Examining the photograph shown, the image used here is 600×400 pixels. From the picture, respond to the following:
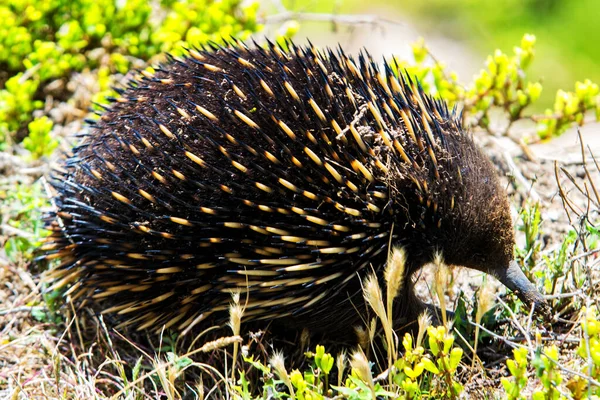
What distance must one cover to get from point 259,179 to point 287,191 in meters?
0.12

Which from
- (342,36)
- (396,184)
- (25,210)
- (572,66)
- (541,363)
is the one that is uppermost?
(572,66)

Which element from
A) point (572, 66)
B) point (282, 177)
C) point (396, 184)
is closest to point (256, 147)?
point (282, 177)

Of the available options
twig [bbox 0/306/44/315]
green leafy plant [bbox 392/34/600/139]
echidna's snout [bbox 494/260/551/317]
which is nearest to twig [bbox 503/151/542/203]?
green leafy plant [bbox 392/34/600/139]

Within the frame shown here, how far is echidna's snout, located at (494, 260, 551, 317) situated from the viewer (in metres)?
2.89

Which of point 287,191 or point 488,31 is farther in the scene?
point 488,31

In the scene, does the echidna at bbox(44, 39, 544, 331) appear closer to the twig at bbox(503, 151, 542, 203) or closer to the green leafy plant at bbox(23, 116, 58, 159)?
the twig at bbox(503, 151, 542, 203)

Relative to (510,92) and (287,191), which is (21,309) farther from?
(510,92)

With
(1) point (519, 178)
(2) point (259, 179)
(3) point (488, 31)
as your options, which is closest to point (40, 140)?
(2) point (259, 179)

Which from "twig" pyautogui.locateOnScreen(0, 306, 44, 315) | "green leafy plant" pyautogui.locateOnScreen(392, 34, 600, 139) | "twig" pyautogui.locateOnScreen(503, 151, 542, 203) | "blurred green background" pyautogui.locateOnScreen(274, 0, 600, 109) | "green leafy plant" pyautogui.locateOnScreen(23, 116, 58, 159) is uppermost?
"blurred green background" pyautogui.locateOnScreen(274, 0, 600, 109)

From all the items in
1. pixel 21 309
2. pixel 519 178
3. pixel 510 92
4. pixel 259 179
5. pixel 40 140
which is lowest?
pixel 21 309

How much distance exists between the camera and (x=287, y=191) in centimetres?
274

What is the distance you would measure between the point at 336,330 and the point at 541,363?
1193 mm

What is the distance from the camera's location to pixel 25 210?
3744 millimetres

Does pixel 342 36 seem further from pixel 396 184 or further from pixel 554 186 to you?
pixel 396 184
